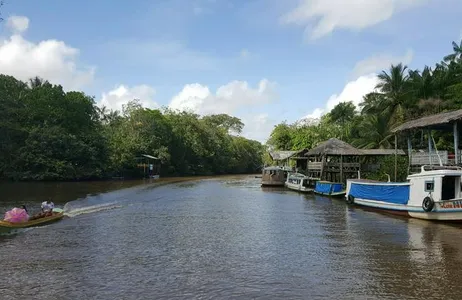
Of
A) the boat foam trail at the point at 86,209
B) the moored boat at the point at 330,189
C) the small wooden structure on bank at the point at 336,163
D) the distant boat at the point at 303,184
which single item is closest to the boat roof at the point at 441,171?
the moored boat at the point at 330,189

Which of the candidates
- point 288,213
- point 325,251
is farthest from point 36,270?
point 288,213

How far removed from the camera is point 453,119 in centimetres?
2211

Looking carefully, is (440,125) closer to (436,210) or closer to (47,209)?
(436,210)

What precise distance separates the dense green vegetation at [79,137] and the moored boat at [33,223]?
939 inches

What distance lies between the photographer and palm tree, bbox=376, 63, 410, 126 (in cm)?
4412

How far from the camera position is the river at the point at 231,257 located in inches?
408

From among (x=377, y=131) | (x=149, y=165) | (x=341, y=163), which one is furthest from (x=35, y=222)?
(x=149, y=165)

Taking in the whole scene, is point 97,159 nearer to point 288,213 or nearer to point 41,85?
point 41,85

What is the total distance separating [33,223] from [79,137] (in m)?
35.7

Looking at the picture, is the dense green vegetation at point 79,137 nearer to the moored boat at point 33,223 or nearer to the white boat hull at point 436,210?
the moored boat at point 33,223

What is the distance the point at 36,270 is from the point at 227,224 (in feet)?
32.3

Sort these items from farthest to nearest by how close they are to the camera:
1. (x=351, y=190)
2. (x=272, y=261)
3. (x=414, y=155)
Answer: (x=351, y=190)
(x=414, y=155)
(x=272, y=261)

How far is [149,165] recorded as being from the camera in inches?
2501

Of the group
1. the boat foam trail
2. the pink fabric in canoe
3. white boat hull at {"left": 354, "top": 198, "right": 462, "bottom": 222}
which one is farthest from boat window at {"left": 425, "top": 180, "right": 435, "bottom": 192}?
the pink fabric in canoe
